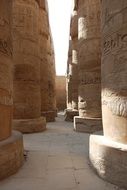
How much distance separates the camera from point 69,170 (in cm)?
361

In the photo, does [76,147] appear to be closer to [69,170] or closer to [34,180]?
[69,170]

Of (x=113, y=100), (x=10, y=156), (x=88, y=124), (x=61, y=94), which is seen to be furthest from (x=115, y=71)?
(x=61, y=94)

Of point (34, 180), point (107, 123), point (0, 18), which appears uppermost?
point (0, 18)

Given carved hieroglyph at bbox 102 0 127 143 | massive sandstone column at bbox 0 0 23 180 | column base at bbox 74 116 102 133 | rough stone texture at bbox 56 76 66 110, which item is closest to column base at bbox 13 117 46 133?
column base at bbox 74 116 102 133

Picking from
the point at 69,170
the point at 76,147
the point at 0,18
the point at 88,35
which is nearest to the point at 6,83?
the point at 0,18

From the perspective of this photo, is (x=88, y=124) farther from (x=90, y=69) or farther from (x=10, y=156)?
(x=10, y=156)

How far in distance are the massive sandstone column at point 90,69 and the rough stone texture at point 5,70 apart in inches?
153

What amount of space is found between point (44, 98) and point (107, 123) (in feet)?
26.6

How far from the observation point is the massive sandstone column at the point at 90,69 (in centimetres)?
733

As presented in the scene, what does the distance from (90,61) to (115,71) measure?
14.1 feet

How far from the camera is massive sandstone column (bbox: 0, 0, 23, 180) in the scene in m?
3.35

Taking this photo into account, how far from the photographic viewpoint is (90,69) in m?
7.57

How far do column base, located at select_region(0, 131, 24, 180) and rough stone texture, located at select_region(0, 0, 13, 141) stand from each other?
0.16m

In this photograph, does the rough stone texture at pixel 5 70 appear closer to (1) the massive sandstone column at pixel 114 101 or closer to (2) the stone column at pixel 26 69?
(1) the massive sandstone column at pixel 114 101
